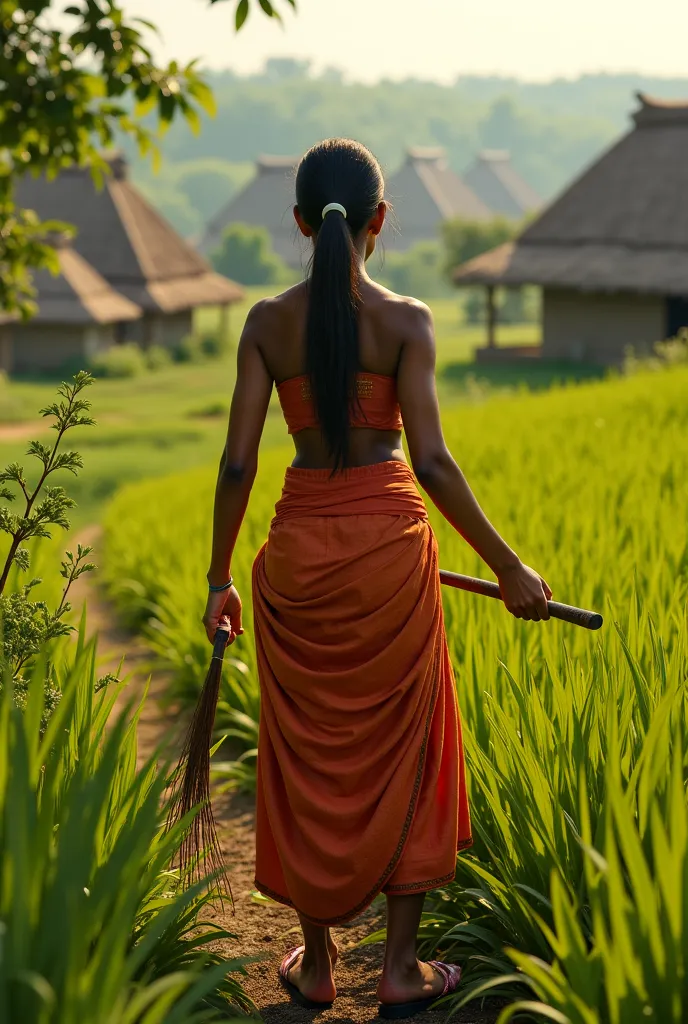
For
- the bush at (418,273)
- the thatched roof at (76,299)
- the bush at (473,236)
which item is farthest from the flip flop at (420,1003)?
the bush at (418,273)

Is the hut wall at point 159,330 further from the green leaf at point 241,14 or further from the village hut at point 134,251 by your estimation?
the green leaf at point 241,14

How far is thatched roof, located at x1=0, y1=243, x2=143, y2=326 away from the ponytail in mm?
24625

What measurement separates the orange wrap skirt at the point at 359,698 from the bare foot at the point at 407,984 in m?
0.14

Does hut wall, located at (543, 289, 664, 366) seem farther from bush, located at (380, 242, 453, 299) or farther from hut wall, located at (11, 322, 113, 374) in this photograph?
bush, located at (380, 242, 453, 299)

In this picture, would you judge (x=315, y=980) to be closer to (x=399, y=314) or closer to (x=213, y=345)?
(x=399, y=314)

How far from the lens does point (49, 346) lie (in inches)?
1109

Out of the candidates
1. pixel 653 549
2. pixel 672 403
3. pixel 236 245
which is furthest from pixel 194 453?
pixel 236 245

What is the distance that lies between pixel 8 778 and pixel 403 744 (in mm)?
824

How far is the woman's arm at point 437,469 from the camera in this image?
2.45 metres

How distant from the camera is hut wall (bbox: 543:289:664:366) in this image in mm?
25453

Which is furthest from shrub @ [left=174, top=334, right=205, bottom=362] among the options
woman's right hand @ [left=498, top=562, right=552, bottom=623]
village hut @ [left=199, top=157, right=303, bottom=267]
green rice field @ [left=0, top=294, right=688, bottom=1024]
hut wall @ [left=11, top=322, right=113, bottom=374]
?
village hut @ [left=199, top=157, right=303, bottom=267]

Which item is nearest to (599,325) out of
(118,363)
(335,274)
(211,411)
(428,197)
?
(211,411)

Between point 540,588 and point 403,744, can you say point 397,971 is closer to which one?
point 403,744

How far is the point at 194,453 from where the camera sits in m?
16.9
